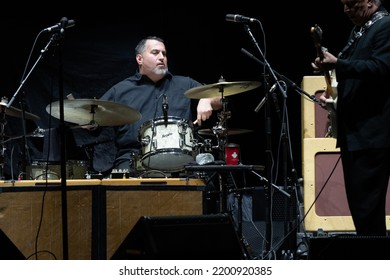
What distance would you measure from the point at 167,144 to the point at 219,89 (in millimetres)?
609

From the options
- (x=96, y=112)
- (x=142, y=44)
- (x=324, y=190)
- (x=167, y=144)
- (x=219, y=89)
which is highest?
(x=142, y=44)

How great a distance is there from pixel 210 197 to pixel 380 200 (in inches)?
54.3

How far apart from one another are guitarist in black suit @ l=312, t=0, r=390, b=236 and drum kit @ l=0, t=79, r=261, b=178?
1.36m

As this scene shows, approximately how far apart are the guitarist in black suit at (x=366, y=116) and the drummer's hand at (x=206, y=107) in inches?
67.8

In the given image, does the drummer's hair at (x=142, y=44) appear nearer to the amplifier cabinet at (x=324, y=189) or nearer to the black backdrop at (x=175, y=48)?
the black backdrop at (x=175, y=48)

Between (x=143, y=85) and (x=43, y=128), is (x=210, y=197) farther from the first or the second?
(x=43, y=128)

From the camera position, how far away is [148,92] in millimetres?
6676

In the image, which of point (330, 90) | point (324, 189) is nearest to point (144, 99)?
point (324, 189)

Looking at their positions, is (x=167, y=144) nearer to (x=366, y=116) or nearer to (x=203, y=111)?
(x=203, y=111)

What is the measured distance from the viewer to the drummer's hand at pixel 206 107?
5762 mm

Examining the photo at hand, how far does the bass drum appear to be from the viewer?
5.43 meters

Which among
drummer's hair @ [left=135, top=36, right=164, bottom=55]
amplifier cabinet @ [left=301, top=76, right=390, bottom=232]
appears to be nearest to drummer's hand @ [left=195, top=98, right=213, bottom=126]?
amplifier cabinet @ [left=301, top=76, right=390, bottom=232]

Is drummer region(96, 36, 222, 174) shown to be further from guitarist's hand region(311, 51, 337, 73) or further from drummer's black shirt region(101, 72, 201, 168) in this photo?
guitarist's hand region(311, 51, 337, 73)

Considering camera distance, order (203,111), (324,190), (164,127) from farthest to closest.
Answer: (203,111), (164,127), (324,190)
